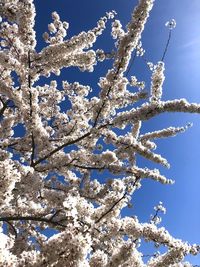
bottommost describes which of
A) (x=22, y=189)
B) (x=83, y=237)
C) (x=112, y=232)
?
(x=83, y=237)

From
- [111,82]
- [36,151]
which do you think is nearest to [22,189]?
[36,151]

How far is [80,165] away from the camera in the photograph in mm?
11680

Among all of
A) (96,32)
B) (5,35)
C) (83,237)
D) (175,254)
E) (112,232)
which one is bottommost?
(83,237)

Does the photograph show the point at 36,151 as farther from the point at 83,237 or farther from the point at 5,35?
the point at 83,237

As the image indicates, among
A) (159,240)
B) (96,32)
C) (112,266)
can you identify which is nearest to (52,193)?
(159,240)

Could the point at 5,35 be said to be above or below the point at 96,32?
below

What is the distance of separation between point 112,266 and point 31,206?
4808 mm

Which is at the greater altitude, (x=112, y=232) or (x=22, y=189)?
(x=22, y=189)

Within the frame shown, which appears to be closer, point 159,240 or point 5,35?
point 159,240

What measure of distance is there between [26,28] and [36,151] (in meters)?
3.35

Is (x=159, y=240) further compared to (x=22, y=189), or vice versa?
(x=22, y=189)

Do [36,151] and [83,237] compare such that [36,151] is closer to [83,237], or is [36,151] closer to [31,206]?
[31,206]

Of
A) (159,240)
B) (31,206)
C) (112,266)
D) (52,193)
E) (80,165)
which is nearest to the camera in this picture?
(112,266)

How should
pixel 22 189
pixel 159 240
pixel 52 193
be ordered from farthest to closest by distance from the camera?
1. pixel 52 193
2. pixel 22 189
3. pixel 159 240
